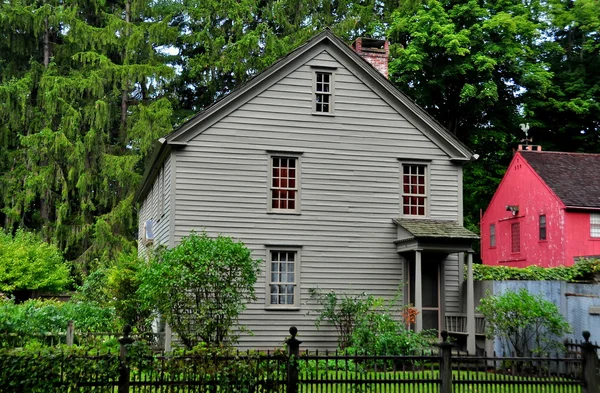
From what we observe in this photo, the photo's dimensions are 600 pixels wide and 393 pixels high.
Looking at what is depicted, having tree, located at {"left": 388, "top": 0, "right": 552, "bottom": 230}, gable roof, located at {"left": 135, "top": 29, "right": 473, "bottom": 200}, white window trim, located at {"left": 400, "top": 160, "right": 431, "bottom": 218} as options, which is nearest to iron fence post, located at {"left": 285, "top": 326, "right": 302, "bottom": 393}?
gable roof, located at {"left": 135, "top": 29, "right": 473, "bottom": 200}

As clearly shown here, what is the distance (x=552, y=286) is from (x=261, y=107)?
9.25 meters

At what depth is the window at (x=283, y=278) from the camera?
65.1 feet

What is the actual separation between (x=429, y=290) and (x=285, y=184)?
5.33 metres

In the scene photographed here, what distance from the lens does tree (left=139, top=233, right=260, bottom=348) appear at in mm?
14773

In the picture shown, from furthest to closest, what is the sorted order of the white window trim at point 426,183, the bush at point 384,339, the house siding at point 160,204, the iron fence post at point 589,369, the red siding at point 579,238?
the red siding at point 579,238, the white window trim at point 426,183, the house siding at point 160,204, the bush at point 384,339, the iron fence post at point 589,369

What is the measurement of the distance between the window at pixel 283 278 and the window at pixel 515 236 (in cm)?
1775

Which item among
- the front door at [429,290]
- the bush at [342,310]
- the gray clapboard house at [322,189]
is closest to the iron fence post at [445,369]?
the bush at [342,310]

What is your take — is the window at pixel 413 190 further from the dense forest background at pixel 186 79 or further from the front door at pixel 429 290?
the dense forest background at pixel 186 79

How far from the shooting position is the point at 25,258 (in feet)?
93.0

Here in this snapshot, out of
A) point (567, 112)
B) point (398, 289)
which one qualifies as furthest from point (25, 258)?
point (567, 112)

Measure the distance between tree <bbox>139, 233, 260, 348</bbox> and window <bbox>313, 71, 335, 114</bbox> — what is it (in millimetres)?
7088

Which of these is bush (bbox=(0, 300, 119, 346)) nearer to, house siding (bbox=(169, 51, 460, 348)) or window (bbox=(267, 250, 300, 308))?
house siding (bbox=(169, 51, 460, 348))

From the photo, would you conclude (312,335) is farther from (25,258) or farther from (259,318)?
(25,258)

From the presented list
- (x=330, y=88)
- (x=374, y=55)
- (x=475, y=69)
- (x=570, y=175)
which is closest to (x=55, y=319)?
(x=330, y=88)
